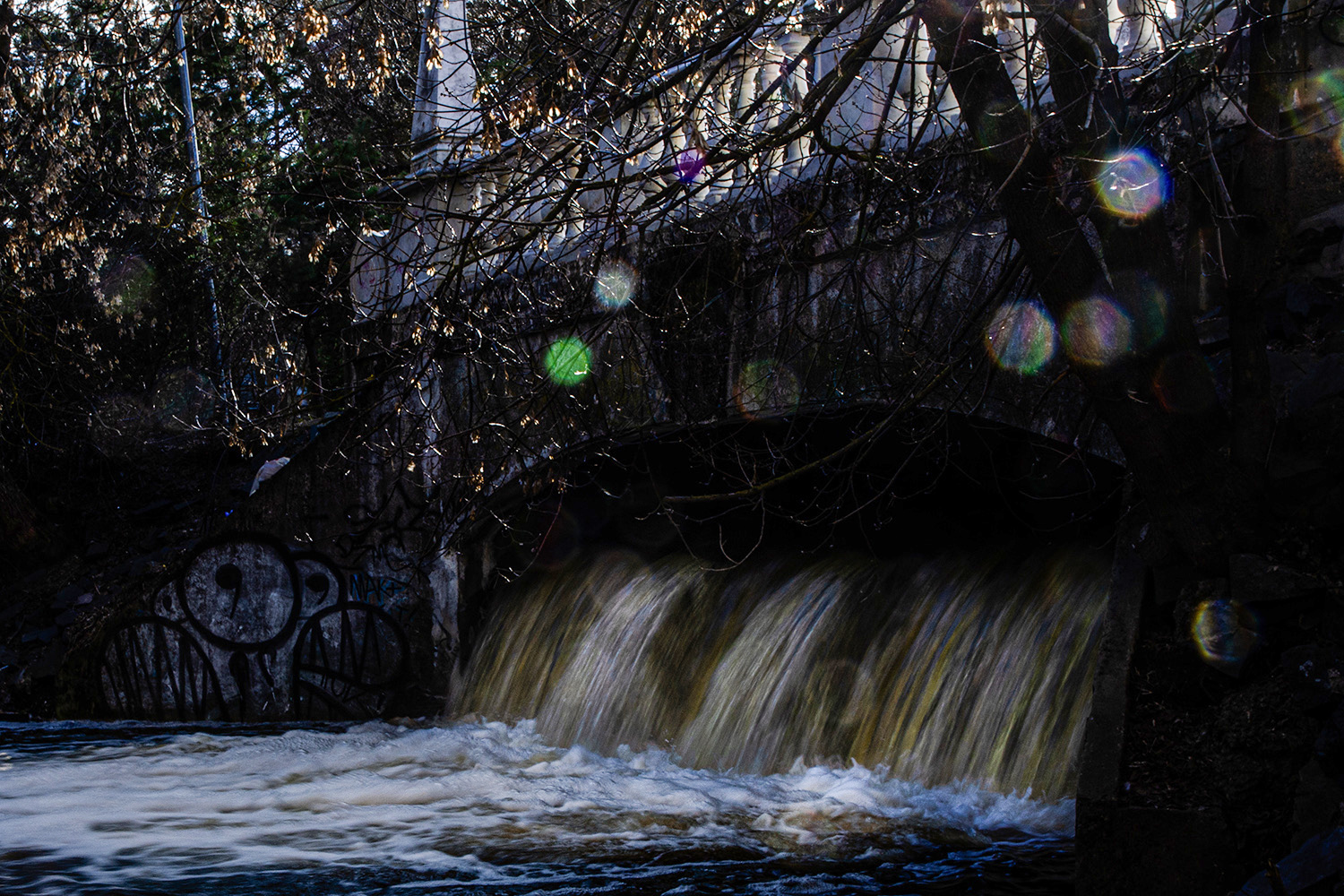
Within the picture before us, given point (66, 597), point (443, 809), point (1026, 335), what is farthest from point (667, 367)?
point (66, 597)

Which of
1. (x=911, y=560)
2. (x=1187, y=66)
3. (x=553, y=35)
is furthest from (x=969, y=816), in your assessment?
(x=553, y=35)

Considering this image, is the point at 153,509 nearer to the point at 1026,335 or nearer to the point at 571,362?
the point at 571,362

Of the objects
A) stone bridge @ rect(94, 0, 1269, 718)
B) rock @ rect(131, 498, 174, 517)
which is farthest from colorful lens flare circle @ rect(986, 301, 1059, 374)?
rock @ rect(131, 498, 174, 517)

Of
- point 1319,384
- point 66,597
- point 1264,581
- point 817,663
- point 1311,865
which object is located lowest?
point 1311,865

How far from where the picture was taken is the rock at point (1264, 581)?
3.22 metres

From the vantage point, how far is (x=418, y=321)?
445cm

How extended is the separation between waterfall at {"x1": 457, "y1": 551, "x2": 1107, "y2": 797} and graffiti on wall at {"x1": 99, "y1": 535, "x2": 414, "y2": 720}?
726 mm

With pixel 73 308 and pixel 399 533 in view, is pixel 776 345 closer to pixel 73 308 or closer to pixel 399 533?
pixel 399 533

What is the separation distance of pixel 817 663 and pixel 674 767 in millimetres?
857

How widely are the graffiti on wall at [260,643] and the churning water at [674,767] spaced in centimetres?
55

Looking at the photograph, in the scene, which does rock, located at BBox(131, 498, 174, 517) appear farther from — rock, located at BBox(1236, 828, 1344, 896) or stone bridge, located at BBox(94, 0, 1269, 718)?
rock, located at BBox(1236, 828, 1344, 896)

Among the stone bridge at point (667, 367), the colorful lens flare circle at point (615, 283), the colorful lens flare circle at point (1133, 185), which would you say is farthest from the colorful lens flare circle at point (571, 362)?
the colorful lens flare circle at point (1133, 185)

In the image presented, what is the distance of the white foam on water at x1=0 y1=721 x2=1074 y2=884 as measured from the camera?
4277mm

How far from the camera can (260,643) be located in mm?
8008
